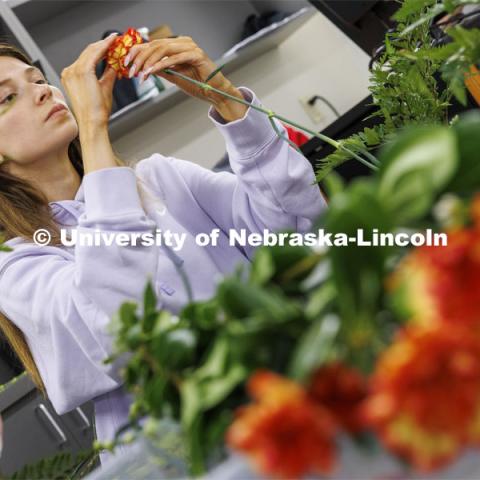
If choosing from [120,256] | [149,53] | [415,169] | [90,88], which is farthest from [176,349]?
[90,88]

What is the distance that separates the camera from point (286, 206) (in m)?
1.07

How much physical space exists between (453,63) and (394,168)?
25 cm

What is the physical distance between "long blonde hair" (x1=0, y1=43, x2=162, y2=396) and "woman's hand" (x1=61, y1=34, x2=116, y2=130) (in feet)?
0.37

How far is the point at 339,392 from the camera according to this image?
0.83 feet

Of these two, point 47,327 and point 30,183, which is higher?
point 30,183

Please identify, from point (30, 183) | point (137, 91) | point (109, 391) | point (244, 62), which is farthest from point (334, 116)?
point (109, 391)

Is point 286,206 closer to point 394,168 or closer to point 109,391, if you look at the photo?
point 109,391

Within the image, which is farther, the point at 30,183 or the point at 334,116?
the point at 334,116

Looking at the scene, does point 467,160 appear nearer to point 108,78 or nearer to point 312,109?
point 108,78

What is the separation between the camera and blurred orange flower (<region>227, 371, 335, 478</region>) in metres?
0.23

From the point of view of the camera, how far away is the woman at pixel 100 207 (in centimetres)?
89

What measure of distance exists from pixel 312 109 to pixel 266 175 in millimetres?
2182

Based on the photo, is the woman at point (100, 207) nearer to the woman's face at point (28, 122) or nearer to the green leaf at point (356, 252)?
the woman's face at point (28, 122)

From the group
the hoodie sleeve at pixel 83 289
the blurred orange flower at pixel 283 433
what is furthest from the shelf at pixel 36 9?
the blurred orange flower at pixel 283 433
